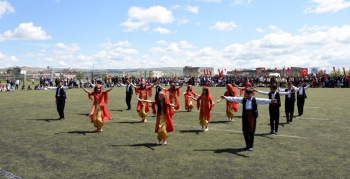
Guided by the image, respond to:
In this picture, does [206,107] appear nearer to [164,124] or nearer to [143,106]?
[164,124]

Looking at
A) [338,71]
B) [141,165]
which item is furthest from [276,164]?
[338,71]

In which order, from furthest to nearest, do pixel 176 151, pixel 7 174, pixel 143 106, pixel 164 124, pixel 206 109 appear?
pixel 143 106, pixel 206 109, pixel 164 124, pixel 176 151, pixel 7 174

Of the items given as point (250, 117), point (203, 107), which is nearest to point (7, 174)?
point (250, 117)

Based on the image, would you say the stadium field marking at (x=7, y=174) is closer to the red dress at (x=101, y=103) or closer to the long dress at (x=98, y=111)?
the long dress at (x=98, y=111)

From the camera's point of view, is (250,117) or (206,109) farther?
(206,109)

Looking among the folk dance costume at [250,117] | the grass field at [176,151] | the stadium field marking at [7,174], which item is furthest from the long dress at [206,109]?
the stadium field marking at [7,174]

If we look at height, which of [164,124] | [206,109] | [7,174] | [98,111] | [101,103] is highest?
[101,103]

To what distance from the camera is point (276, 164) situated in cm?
787

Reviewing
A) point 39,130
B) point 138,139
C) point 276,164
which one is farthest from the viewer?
point 39,130

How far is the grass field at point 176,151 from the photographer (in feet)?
24.2

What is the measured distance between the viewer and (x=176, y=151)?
364 inches

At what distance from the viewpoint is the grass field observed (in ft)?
24.2

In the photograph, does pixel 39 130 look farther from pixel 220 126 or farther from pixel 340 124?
pixel 340 124

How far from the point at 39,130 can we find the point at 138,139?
15.7 ft
